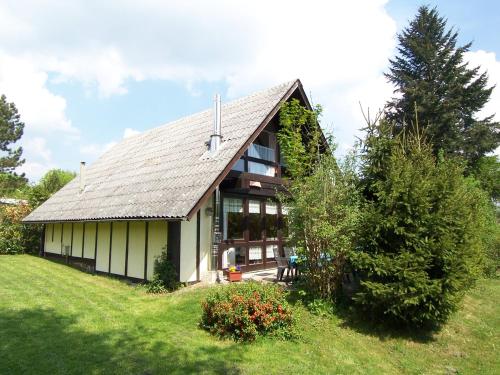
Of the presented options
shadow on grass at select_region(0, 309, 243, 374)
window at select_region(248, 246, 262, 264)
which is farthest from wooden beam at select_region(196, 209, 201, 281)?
shadow on grass at select_region(0, 309, 243, 374)

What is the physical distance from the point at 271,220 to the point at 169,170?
448 cm

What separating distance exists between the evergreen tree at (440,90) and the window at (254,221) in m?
16.5

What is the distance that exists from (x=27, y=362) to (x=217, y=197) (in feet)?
23.5

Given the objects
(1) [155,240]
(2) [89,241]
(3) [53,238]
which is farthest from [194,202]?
(3) [53,238]

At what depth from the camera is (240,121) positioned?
44.9 feet

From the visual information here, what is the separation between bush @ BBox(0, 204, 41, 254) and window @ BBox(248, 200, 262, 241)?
15.1 metres

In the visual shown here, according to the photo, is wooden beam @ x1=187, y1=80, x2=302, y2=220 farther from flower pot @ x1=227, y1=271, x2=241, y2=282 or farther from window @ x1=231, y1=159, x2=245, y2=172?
flower pot @ x1=227, y1=271, x2=241, y2=282

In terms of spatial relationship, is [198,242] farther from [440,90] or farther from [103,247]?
[440,90]

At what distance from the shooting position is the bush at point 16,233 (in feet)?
71.9

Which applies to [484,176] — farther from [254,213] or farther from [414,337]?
[414,337]

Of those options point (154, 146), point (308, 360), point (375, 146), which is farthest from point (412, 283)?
point (154, 146)

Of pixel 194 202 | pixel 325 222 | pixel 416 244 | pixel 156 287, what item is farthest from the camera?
pixel 156 287

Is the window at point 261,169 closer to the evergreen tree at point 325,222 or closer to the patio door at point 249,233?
the patio door at point 249,233

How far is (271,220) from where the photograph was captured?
49.6 ft
